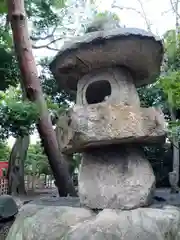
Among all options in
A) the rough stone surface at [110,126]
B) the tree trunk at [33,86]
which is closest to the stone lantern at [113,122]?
the rough stone surface at [110,126]

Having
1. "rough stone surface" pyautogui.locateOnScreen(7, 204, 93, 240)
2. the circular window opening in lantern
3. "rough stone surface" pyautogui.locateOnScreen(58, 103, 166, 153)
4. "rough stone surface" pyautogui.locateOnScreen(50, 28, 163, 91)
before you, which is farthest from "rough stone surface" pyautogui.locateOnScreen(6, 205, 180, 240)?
"rough stone surface" pyautogui.locateOnScreen(50, 28, 163, 91)

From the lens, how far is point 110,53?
3.53 meters

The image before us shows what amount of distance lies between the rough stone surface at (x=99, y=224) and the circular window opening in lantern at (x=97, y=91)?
146cm

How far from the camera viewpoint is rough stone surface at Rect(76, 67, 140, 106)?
3686 millimetres

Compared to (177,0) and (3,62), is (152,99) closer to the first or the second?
(177,0)

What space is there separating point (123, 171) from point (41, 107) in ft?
7.15

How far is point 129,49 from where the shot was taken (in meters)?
3.51

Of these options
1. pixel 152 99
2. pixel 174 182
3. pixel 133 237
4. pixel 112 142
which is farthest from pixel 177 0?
pixel 133 237

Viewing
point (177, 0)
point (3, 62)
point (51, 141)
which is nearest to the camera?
point (3, 62)

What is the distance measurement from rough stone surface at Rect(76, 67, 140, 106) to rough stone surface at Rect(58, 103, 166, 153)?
269 millimetres

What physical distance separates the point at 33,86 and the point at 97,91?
160 centimetres

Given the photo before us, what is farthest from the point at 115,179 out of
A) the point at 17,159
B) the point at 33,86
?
the point at 17,159

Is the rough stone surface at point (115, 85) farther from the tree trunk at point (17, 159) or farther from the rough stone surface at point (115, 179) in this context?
the tree trunk at point (17, 159)

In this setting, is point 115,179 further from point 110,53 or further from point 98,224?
point 110,53
